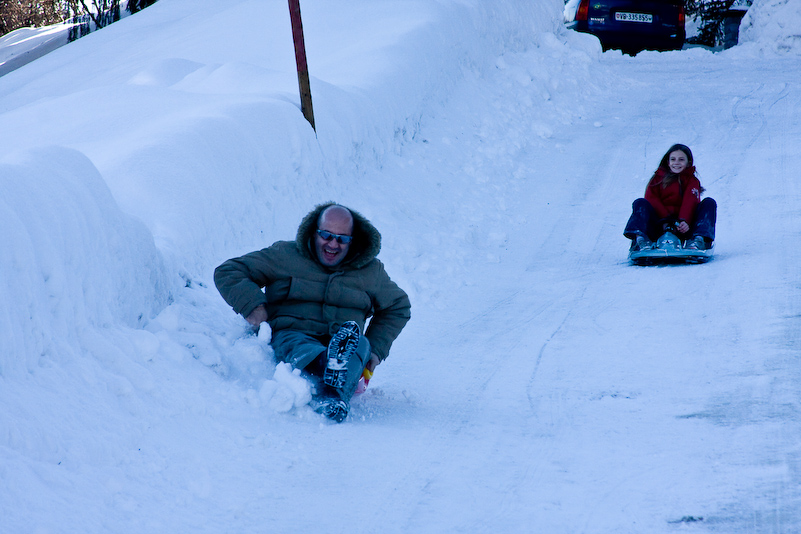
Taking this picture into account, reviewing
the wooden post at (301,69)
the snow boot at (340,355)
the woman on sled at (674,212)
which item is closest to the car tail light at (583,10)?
the woman on sled at (674,212)

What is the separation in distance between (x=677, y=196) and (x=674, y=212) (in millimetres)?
137

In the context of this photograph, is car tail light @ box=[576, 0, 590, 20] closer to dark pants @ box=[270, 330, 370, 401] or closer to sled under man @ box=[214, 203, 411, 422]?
sled under man @ box=[214, 203, 411, 422]

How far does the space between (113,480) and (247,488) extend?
0.43m

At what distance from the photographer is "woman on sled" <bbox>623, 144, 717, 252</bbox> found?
19.2ft

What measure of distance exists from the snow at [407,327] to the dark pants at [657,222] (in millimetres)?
290

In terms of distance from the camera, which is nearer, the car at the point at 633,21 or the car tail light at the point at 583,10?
the car at the point at 633,21

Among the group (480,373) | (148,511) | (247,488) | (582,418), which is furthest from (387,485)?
(480,373)

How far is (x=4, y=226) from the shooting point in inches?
110

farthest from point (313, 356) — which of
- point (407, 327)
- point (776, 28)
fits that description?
point (776, 28)

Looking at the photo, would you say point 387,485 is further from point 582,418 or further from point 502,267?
point 502,267

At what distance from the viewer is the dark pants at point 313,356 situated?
3328 millimetres

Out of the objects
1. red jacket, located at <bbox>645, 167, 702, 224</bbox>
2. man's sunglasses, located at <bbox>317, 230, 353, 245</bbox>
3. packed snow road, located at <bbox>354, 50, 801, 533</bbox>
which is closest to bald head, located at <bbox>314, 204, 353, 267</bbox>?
man's sunglasses, located at <bbox>317, 230, 353, 245</bbox>

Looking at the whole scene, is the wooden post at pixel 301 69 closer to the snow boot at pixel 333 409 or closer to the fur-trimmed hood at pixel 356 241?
the fur-trimmed hood at pixel 356 241

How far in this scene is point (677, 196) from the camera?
6117 millimetres
